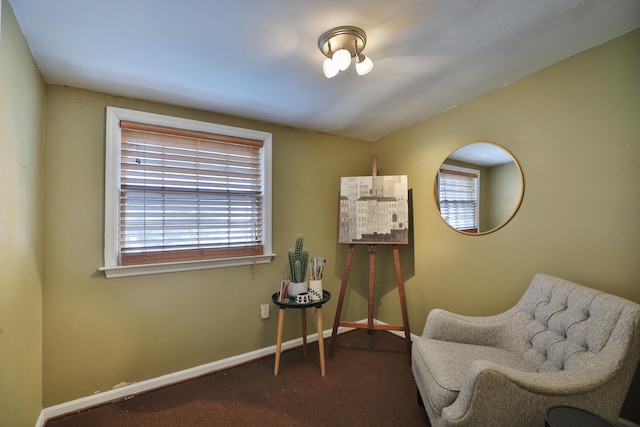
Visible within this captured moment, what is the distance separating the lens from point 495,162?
210 cm

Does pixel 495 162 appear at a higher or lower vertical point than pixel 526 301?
higher

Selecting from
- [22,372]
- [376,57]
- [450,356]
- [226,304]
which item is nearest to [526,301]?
[450,356]

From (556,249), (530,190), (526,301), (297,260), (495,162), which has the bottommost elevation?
(526,301)

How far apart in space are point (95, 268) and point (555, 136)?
3.24 meters

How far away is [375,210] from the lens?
2.68 m

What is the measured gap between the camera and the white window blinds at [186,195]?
2092 millimetres

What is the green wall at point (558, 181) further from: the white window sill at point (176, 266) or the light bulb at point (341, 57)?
the white window sill at point (176, 266)

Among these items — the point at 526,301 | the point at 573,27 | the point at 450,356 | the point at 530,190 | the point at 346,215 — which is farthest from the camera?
the point at 346,215

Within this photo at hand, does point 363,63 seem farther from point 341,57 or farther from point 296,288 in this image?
point 296,288

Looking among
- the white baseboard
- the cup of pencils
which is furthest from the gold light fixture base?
the white baseboard

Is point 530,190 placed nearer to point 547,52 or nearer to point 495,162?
point 495,162

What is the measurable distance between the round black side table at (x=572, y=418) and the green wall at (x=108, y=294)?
2078 millimetres

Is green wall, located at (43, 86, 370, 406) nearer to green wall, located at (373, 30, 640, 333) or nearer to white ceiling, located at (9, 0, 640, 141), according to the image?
white ceiling, located at (9, 0, 640, 141)

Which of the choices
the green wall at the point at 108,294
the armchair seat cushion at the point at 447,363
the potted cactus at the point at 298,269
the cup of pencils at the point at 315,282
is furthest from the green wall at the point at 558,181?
the green wall at the point at 108,294
